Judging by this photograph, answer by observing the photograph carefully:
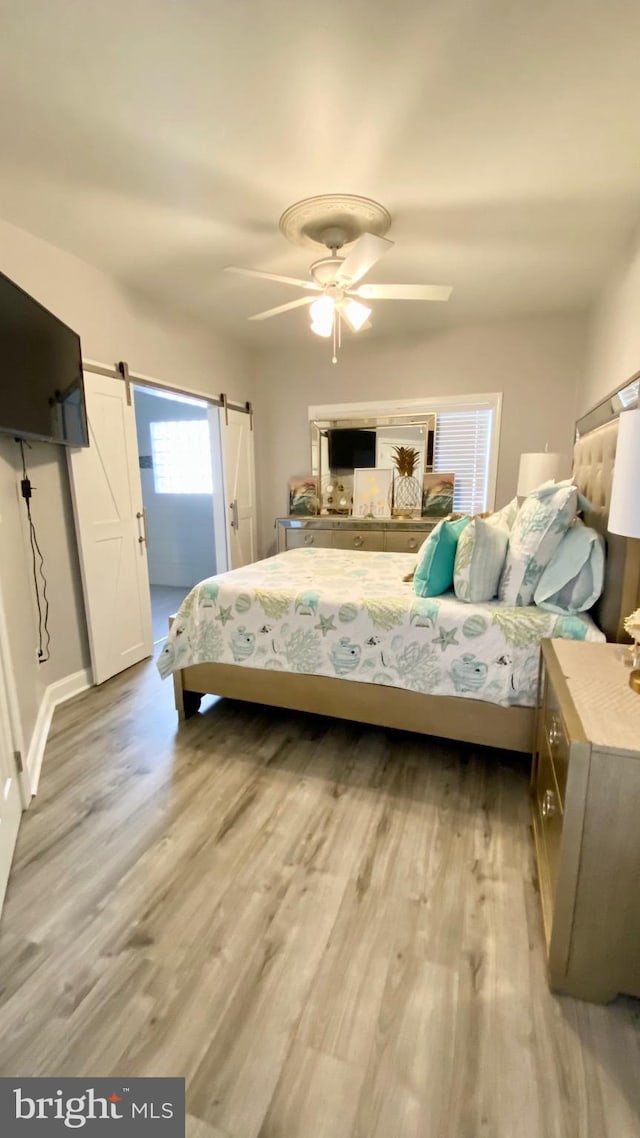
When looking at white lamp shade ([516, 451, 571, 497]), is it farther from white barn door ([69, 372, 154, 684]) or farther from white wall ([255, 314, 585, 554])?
white barn door ([69, 372, 154, 684])

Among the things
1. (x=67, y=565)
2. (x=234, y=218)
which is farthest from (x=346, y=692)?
(x=234, y=218)

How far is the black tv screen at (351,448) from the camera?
15.0 ft

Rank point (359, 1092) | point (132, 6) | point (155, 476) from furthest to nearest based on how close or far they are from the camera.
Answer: point (155, 476) → point (132, 6) → point (359, 1092)

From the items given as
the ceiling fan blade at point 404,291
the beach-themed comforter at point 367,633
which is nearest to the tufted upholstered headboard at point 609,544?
the beach-themed comforter at point 367,633

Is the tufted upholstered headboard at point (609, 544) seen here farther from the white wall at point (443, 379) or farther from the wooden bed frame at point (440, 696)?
the white wall at point (443, 379)

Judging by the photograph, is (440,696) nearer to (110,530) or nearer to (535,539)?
(535,539)

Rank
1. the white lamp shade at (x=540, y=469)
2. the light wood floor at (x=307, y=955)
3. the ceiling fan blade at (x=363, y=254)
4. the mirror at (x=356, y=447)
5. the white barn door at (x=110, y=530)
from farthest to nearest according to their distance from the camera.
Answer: the mirror at (x=356, y=447) < the white lamp shade at (x=540, y=469) < the white barn door at (x=110, y=530) < the ceiling fan blade at (x=363, y=254) < the light wood floor at (x=307, y=955)

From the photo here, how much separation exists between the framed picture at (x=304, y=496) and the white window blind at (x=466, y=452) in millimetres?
1216

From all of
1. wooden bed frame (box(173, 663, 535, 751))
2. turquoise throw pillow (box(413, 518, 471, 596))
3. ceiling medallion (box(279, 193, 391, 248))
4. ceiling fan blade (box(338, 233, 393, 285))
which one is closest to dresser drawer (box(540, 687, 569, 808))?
wooden bed frame (box(173, 663, 535, 751))

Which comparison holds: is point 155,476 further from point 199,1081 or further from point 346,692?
point 199,1081

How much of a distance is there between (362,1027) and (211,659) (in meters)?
1.60

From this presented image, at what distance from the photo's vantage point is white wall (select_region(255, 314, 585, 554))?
3.88m

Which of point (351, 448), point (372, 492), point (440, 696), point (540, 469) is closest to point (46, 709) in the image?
point (440, 696)

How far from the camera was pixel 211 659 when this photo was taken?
8.04ft
